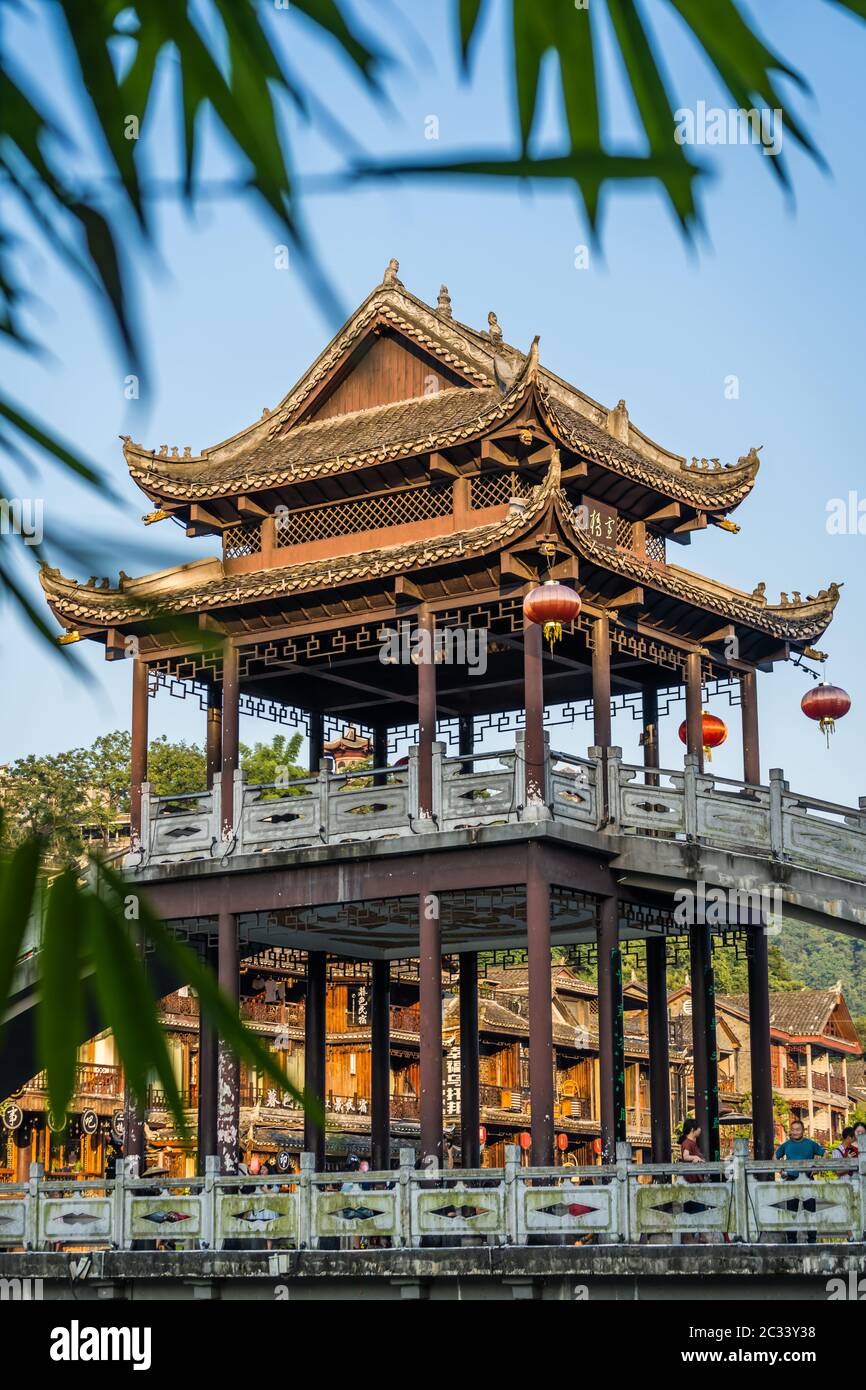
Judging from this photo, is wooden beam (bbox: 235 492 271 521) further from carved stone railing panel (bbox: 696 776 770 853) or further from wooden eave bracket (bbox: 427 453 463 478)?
carved stone railing panel (bbox: 696 776 770 853)

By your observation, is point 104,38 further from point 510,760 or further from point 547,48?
point 510,760

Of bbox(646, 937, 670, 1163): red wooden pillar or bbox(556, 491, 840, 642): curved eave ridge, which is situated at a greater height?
bbox(556, 491, 840, 642): curved eave ridge

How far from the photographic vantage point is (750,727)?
17.6 m

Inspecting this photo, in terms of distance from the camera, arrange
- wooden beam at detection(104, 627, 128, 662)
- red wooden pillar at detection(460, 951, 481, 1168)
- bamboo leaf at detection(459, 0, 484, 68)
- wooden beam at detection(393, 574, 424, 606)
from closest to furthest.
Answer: bamboo leaf at detection(459, 0, 484, 68), wooden beam at detection(393, 574, 424, 606), wooden beam at detection(104, 627, 128, 662), red wooden pillar at detection(460, 951, 481, 1168)

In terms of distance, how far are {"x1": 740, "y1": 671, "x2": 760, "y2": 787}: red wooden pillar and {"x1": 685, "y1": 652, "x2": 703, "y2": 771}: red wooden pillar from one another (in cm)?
53

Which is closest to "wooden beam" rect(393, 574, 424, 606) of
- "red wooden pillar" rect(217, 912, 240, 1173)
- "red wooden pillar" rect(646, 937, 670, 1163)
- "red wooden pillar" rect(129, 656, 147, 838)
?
"red wooden pillar" rect(129, 656, 147, 838)

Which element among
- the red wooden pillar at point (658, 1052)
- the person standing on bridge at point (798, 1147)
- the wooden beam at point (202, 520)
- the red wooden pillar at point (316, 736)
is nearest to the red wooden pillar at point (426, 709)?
the wooden beam at point (202, 520)

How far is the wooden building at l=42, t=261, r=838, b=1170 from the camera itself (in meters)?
14.8

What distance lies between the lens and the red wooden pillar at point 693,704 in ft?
56.0

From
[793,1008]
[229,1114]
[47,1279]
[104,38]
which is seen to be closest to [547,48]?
[104,38]

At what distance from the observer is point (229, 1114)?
15.7m

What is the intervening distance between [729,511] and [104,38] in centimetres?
1744

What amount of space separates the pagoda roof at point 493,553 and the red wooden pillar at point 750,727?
531mm

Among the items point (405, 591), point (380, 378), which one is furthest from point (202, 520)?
point (405, 591)
